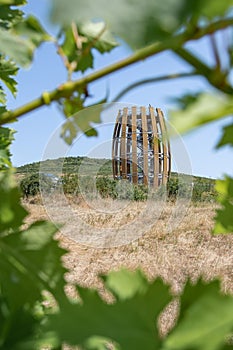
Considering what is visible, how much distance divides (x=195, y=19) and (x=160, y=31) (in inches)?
0.6

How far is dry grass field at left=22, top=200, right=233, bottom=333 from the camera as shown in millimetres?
3854

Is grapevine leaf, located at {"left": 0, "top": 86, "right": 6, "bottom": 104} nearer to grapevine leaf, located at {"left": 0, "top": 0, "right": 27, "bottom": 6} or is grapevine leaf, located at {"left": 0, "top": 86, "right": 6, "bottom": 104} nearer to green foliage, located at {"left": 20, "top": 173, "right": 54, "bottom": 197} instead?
grapevine leaf, located at {"left": 0, "top": 0, "right": 27, "bottom": 6}

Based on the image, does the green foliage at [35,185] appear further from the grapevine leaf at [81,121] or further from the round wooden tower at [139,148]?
the grapevine leaf at [81,121]

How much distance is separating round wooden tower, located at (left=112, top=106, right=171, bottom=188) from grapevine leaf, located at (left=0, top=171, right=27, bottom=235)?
6855 millimetres

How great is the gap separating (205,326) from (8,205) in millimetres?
147

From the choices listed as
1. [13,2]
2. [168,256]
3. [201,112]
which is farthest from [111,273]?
[168,256]

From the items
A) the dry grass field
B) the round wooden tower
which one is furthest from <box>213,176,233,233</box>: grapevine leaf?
the round wooden tower

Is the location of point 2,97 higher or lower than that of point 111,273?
higher

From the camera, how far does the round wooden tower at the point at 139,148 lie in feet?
23.9

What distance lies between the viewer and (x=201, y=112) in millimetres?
160

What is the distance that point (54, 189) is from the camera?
7930mm

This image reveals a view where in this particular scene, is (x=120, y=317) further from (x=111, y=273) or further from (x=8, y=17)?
(x=8, y=17)

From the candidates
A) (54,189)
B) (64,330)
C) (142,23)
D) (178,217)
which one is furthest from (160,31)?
(54,189)

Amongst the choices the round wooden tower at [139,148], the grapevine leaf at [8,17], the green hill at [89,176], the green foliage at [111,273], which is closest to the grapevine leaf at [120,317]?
the green foliage at [111,273]
